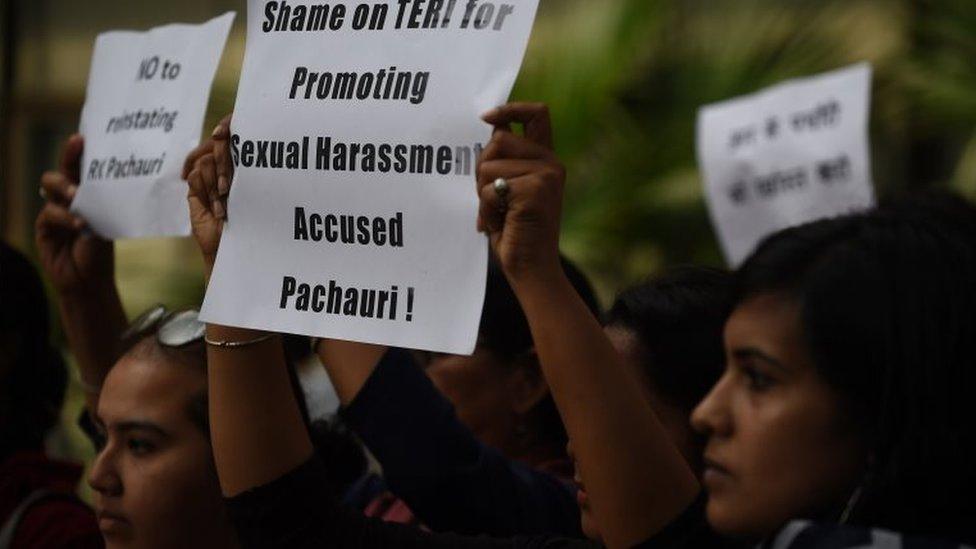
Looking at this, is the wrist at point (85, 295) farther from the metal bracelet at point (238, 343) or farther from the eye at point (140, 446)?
the metal bracelet at point (238, 343)

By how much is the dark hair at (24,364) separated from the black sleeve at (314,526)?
1.30 meters

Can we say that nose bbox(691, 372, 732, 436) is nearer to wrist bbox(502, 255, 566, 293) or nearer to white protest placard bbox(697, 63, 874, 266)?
wrist bbox(502, 255, 566, 293)

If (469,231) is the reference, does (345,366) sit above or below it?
below

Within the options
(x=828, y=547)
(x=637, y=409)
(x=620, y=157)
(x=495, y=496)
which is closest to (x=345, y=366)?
(x=495, y=496)

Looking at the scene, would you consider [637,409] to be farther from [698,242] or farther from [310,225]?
[698,242]

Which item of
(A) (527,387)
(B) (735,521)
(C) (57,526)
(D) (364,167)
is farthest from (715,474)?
(C) (57,526)

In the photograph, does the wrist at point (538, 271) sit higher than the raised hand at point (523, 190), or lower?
lower

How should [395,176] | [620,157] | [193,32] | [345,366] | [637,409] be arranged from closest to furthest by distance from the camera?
1. [637,409]
2. [395,176]
3. [345,366]
4. [193,32]
5. [620,157]

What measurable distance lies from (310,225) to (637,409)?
1.85 feet

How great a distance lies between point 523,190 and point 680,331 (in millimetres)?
612

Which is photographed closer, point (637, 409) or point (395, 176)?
point (637, 409)

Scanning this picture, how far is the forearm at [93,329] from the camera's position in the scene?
347cm

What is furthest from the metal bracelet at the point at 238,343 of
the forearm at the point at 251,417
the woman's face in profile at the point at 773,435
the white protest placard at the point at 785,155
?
the white protest placard at the point at 785,155

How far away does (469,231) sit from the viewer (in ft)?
7.56
